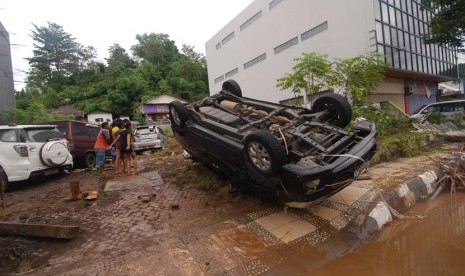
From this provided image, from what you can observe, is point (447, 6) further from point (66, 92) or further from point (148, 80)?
point (66, 92)

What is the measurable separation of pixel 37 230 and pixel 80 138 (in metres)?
6.61

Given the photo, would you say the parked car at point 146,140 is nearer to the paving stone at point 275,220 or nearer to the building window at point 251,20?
the paving stone at point 275,220

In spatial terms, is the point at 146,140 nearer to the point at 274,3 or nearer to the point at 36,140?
the point at 36,140

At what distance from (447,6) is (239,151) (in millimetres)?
13790

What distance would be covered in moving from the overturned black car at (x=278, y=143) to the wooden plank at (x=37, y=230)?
2.27 meters

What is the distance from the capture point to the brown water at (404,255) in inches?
129

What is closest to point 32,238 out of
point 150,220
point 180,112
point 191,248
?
point 150,220

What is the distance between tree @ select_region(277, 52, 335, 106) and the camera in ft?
31.9

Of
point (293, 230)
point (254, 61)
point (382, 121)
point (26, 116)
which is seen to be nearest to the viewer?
point (293, 230)

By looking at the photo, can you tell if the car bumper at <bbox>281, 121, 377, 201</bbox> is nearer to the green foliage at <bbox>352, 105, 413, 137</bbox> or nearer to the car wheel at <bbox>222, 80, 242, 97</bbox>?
the car wheel at <bbox>222, 80, 242, 97</bbox>

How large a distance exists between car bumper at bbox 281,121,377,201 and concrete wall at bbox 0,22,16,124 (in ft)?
61.8

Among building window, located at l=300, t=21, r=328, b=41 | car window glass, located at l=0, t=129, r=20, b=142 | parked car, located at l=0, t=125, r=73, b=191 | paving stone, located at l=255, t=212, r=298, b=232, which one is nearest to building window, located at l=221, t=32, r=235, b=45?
building window, located at l=300, t=21, r=328, b=41

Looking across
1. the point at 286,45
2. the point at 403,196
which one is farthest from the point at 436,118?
the point at 286,45

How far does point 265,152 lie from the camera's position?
373 centimetres
